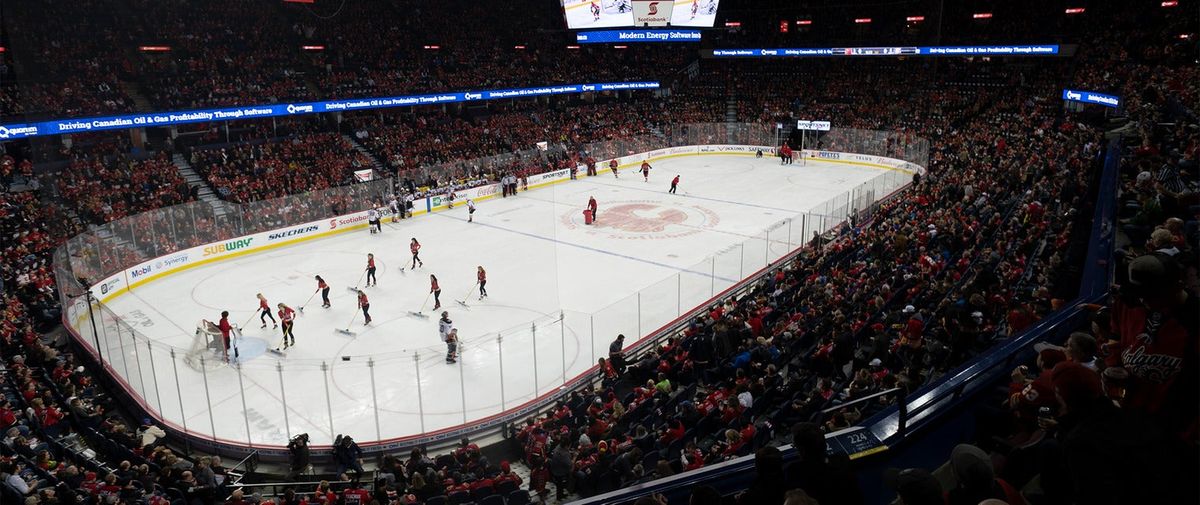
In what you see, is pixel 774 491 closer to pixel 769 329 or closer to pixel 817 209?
pixel 769 329

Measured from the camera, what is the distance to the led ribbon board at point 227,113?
28.3 m

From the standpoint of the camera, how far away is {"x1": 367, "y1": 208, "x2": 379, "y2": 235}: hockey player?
29328mm

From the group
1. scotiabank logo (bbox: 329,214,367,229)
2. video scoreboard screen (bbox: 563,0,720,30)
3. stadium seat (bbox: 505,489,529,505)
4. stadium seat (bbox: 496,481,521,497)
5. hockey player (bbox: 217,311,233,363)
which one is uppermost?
video scoreboard screen (bbox: 563,0,720,30)

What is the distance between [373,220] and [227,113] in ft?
35.2

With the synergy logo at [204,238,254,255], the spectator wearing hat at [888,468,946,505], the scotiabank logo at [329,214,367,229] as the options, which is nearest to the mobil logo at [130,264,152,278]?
the synergy logo at [204,238,254,255]

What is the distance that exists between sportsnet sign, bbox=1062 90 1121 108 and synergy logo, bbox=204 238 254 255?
38588 millimetres

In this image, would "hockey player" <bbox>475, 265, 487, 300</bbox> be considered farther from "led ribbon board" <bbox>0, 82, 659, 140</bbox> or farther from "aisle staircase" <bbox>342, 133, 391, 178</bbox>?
"led ribbon board" <bbox>0, 82, 659, 140</bbox>

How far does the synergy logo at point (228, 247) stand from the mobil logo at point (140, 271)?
220 cm

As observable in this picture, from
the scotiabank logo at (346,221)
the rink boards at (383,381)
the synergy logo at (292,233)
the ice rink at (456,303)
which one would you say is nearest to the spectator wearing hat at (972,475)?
the rink boards at (383,381)

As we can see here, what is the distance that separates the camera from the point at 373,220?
29328 millimetres

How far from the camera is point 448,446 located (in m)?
13.0

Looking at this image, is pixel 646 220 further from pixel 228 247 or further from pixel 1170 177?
pixel 1170 177

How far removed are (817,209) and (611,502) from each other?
26.6 m

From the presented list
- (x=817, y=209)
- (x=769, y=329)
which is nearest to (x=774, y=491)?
(x=769, y=329)
